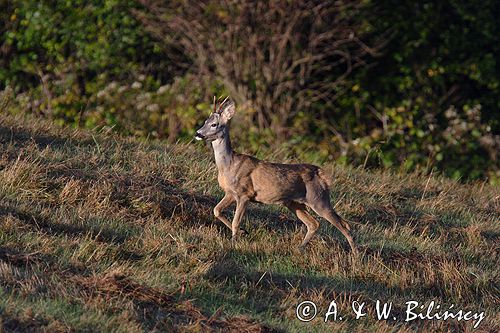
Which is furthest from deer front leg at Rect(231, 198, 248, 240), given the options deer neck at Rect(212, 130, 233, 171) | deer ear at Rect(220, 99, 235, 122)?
deer ear at Rect(220, 99, 235, 122)

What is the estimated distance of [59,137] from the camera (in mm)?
11438

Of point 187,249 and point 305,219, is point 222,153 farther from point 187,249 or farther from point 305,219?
point 187,249

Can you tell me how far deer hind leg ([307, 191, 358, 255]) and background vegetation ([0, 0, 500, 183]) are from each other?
627 centimetres

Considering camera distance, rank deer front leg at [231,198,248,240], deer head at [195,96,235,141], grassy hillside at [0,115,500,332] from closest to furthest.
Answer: grassy hillside at [0,115,500,332] < deer front leg at [231,198,248,240] < deer head at [195,96,235,141]

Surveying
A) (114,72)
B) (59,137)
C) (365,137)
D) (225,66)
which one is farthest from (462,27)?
(59,137)

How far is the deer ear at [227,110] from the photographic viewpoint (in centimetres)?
916

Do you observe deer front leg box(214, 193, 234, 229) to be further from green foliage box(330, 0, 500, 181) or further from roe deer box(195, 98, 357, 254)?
green foliage box(330, 0, 500, 181)

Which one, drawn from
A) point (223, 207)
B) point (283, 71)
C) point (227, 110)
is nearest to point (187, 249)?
point (223, 207)

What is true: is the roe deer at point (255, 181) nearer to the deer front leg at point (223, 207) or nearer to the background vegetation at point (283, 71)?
the deer front leg at point (223, 207)

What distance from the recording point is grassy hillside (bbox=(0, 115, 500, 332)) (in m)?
7.24

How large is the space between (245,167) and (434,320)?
2.06 metres

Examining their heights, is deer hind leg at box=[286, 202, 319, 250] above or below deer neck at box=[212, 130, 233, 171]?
below

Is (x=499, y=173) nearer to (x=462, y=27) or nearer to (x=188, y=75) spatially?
(x=462, y=27)

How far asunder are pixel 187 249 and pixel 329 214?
142 cm
